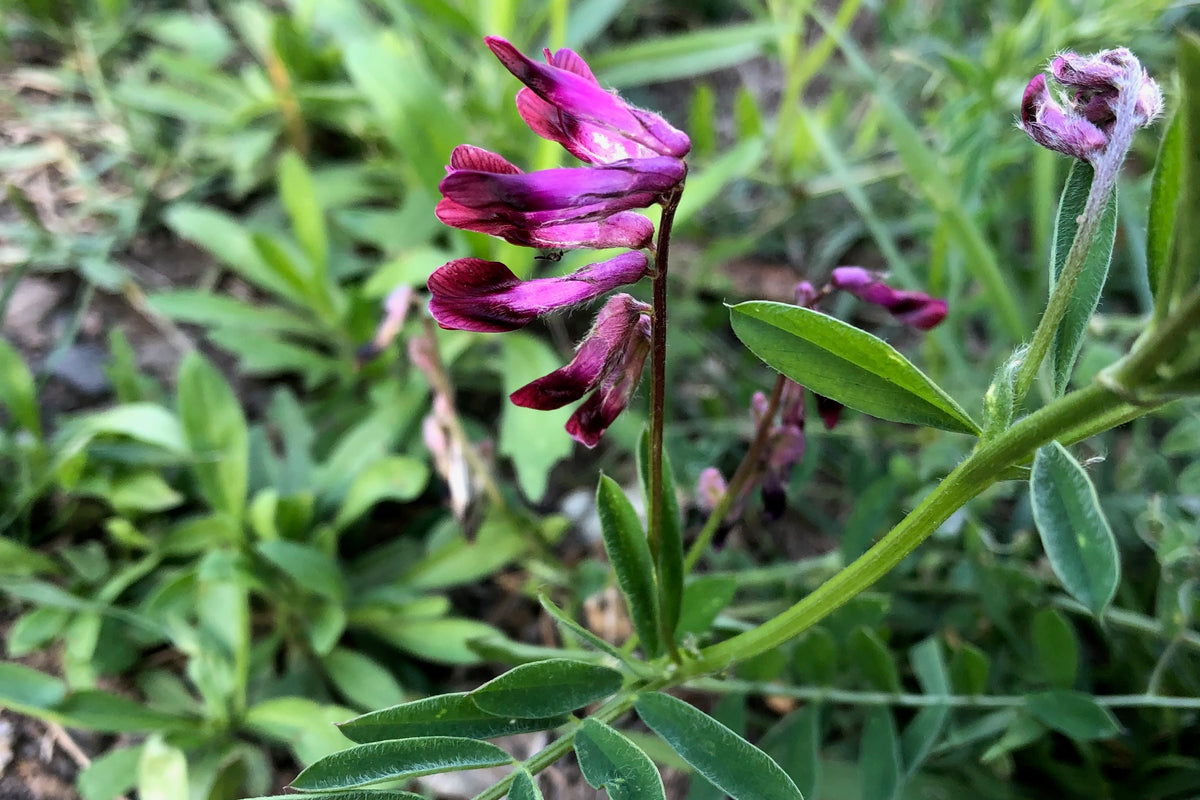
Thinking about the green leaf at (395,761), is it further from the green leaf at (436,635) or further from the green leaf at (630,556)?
the green leaf at (436,635)

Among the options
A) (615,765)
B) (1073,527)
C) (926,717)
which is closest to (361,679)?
(615,765)

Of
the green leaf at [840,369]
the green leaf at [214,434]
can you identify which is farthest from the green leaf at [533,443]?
the green leaf at [840,369]

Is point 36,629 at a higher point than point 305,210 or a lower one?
lower

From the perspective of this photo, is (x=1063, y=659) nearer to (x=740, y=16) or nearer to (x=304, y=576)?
(x=304, y=576)

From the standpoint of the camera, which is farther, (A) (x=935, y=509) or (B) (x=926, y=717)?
(B) (x=926, y=717)

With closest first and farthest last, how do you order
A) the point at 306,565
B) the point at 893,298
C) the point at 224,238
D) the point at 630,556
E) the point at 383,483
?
the point at 630,556 → the point at 893,298 → the point at 306,565 → the point at 383,483 → the point at 224,238

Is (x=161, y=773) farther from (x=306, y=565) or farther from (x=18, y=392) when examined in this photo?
(x=18, y=392)
